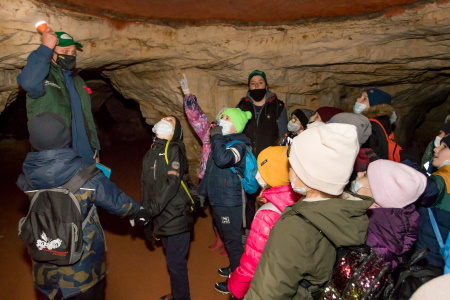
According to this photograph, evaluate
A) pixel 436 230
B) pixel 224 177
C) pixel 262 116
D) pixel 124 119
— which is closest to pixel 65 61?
pixel 224 177

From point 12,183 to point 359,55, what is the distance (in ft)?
21.9

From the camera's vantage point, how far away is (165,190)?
294 centimetres

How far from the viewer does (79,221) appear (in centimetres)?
230

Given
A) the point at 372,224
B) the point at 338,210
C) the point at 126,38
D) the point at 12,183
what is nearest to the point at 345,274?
the point at 338,210

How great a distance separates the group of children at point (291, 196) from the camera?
1628 millimetres

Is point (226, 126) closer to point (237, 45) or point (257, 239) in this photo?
point (257, 239)

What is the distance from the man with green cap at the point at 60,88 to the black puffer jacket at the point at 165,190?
0.96m

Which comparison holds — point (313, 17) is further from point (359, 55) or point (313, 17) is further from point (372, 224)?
point (372, 224)

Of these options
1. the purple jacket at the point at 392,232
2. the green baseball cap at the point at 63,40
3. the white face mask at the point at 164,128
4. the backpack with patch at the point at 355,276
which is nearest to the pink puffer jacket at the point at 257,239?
the backpack with patch at the point at 355,276

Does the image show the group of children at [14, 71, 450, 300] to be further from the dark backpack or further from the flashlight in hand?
the flashlight in hand

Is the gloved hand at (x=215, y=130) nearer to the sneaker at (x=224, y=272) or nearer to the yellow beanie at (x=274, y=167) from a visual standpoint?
the yellow beanie at (x=274, y=167)

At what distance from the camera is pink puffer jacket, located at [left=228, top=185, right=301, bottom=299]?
2.04 meters

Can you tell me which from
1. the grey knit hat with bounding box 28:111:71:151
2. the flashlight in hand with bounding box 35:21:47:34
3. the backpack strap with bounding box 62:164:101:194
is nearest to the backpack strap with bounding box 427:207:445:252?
the backpack strap with bounding box 62:164:101:194

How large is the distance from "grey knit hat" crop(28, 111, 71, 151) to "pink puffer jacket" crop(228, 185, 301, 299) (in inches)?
60.0
